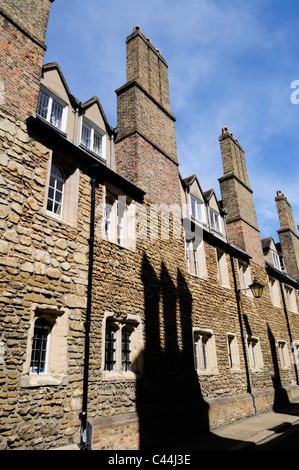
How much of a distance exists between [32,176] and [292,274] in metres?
21.6

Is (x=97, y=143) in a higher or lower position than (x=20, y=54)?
lower

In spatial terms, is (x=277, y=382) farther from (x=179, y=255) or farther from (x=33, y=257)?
(x=33, y=257)

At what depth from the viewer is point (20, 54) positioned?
8.37m

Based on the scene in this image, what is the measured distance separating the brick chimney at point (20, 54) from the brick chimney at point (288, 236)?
21.7 metres

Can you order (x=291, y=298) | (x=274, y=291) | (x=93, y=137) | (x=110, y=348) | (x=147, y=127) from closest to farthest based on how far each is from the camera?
1. (x=110, y=348)
2. (x=93, y=137)
3. (x=147, y=127)
4. (x=274, y=291)
5. (x=291, y=298)

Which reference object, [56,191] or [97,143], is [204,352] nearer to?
[56,191]

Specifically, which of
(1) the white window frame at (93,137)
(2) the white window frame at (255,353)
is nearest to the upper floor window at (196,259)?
(2) the white window frame at (255,353)

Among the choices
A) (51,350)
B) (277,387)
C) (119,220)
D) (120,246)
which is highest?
(119,220)

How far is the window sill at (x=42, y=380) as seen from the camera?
607cm

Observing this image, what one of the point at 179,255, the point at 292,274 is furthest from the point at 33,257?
the point at 292,274

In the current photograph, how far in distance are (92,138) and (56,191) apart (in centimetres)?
336

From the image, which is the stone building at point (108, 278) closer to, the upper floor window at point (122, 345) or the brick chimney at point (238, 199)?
the upper floor window at point (122, 345)

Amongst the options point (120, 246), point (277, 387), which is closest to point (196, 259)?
point (120, 246)
